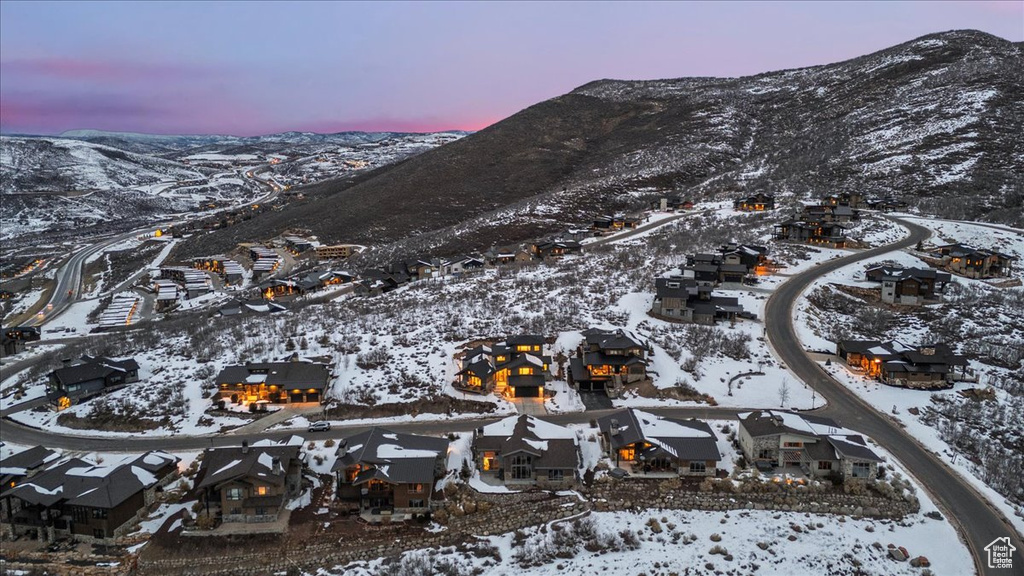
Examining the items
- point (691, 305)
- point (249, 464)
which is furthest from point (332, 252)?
point (249, 464)

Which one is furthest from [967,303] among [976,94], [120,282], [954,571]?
[120,282]

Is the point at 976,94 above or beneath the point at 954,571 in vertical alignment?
above

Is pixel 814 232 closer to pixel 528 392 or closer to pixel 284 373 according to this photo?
pixel 528 392

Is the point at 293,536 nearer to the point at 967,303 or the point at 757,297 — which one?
the point at 757,297

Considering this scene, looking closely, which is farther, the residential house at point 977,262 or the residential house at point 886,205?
the residential house at point 886,205

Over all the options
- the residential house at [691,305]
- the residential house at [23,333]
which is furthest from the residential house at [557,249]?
the residential house at [23,333]

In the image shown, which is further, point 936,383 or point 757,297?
point 757,297

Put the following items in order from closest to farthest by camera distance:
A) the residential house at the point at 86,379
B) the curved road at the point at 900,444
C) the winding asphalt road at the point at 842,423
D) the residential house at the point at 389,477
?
the curved road at the point at 900,444 < the winding asphalt road at the point at 842,423 < the residential house at the point at 389,477 < the residential house at the point at 86,379

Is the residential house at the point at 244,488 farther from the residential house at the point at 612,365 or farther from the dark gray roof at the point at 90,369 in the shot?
the residential house at the point at 612,365
